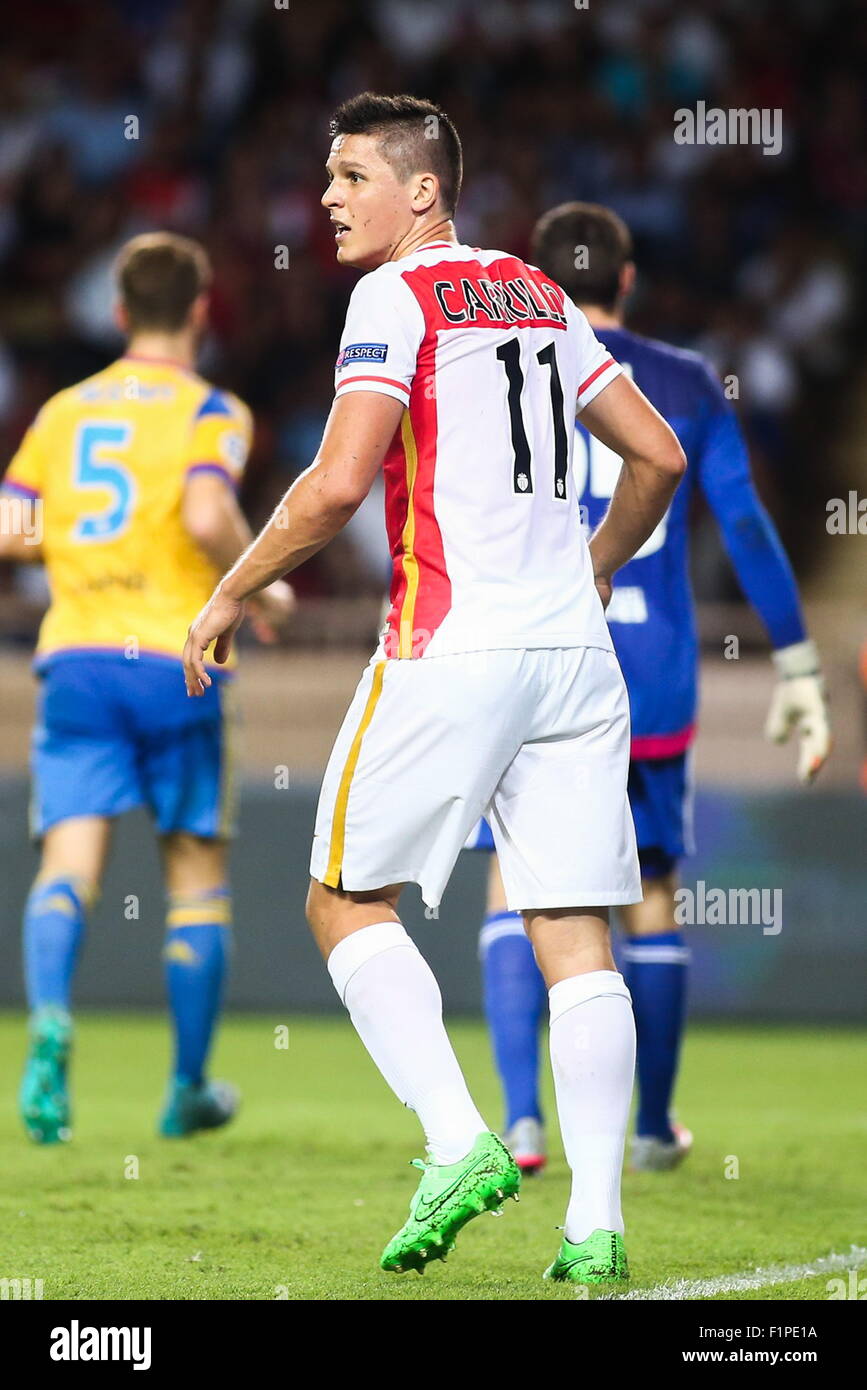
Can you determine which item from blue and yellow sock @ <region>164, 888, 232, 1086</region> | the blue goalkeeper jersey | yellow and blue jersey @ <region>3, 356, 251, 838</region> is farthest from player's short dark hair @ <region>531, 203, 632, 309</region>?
blue and yellow sock @ <region>164, 888, 232, 1086</region>

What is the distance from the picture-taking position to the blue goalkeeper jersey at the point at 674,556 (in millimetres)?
4926

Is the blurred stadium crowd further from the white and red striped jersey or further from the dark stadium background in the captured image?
the white and red striped jersey

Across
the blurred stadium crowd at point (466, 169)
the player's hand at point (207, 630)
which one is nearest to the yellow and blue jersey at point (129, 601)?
the player's hand at point (207, 630)

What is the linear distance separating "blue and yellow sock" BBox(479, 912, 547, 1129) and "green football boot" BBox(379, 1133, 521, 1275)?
1659 mm

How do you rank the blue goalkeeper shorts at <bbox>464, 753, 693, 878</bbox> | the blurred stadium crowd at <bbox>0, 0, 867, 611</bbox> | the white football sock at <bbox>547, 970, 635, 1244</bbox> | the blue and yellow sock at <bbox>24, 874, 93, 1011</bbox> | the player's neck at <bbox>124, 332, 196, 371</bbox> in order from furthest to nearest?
the blurred stadium crowd at <bbox>0, 0, 867, 611</bbox>
the player's neck at <bbox>124, 332, 196, 371</bbox>
the blue and yellow sock at <bbox>24, 874, 93, 1011</bbox>
the blue goalkeeper shorts at <bbox>464, 753, 693, 878</bbox>
the white football sock at <bbox>547, 970, 635, 1244</bbox>

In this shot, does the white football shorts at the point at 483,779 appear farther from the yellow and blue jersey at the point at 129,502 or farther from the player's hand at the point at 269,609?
the yellow and blue jersey at the point at 129,502

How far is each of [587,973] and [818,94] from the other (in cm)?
1029

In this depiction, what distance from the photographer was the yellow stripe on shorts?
3.41m

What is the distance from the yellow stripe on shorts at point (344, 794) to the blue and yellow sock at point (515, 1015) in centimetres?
162

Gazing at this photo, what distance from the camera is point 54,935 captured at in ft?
17.9

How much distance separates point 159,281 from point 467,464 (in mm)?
2520

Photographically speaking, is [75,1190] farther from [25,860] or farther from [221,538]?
[25,860]

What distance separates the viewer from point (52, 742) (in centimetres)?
566

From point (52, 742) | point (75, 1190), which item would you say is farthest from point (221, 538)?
point (75, 1190)
